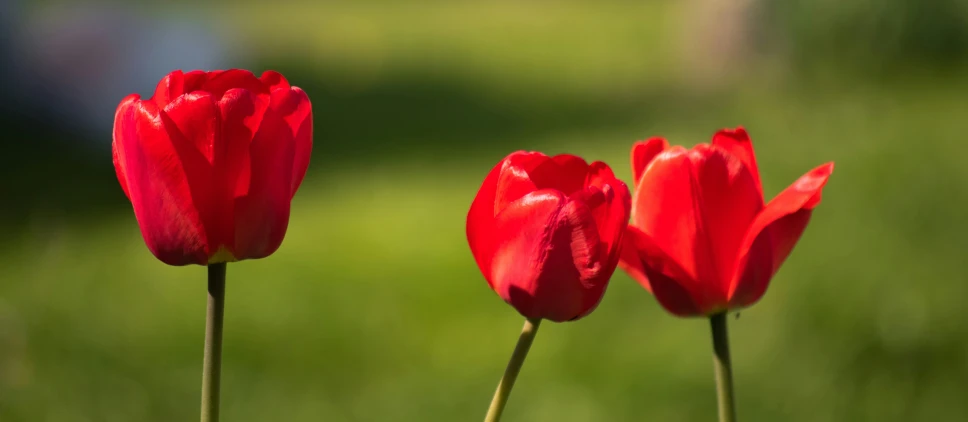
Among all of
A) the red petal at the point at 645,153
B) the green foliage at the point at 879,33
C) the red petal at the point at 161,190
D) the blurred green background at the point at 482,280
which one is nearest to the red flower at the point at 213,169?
the red petal at the point at 161,190

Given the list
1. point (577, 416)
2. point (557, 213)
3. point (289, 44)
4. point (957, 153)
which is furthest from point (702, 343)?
point (289, 44)

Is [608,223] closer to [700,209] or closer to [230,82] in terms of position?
[700,209]

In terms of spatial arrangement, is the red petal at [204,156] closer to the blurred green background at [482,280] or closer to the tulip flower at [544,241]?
the tulip flower at [544,241]

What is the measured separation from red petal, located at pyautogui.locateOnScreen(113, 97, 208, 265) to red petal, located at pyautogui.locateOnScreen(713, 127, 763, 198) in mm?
301

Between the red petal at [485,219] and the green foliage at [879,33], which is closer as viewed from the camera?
the red petal at [485,219]

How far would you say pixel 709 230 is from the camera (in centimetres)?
61

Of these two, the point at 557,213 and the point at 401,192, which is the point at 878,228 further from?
the point at 557,213

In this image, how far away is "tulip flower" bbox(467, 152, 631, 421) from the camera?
0.54m

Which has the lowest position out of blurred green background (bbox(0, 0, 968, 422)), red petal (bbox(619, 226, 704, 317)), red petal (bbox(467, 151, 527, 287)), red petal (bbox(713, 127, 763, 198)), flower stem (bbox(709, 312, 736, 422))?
blurred green background (bbox(0, 0, 968, 422))

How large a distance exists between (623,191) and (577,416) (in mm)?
1653

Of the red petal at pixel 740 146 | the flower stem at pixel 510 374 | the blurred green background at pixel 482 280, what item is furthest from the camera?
the blurred green background at pixel 482 280

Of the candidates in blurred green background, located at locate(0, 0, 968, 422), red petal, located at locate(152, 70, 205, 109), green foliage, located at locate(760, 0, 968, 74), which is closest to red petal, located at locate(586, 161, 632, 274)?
red petal, located at locate(152, 70, 205, 109)

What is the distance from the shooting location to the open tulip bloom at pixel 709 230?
0.61 metres

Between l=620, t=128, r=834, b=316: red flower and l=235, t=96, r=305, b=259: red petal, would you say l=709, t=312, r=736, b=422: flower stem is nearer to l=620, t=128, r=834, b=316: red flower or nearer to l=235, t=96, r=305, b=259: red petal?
l=620, t=128, r=834, b=316: red flower
